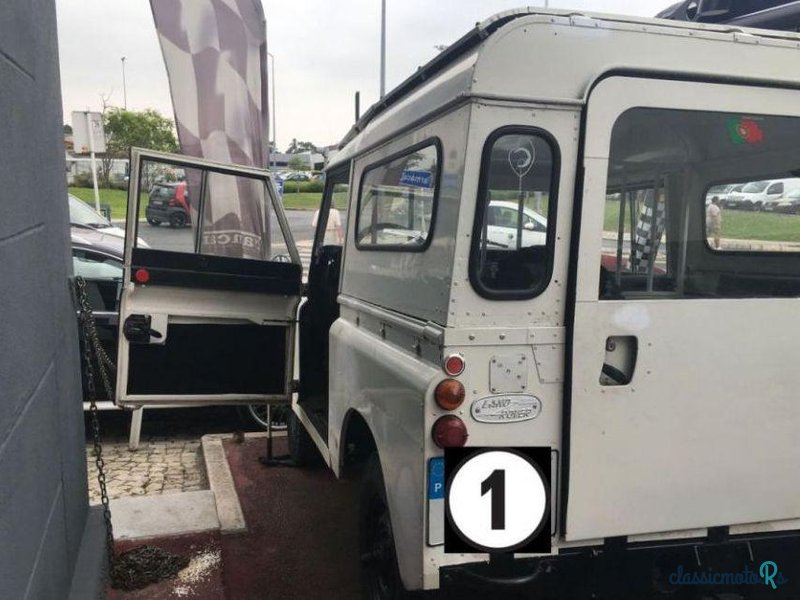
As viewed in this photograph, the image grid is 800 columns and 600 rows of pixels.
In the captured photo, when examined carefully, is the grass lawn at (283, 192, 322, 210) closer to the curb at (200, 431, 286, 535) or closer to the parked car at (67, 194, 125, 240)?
the parked car at (67, 194, 125, 240)

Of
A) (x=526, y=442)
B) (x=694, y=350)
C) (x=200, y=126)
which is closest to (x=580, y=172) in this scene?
(x=694, y=350)

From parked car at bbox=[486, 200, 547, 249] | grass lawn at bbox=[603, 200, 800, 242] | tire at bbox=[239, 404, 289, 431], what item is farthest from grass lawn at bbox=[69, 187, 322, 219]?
parked car at bbox=[486, 200, 547, 249]

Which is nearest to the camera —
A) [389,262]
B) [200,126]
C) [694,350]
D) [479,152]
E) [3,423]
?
[3,423]

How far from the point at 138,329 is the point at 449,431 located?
2.45 m

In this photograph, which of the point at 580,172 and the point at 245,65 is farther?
the point at 245,65

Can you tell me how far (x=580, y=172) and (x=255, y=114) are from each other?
16.9 feet

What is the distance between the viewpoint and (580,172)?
2.24 metres

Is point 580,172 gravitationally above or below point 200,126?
below

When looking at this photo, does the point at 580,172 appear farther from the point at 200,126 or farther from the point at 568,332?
the point at 200,126

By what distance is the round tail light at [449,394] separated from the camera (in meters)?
2.19

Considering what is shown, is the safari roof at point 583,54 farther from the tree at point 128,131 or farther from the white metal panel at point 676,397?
the tree at point 128,131

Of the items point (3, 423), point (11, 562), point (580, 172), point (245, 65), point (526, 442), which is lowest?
point (11, 562)

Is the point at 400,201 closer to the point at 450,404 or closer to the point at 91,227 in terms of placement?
the point at 450,404

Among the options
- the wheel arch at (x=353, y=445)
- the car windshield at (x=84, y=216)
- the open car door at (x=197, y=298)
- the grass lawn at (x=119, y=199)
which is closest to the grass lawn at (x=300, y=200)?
the grass lawn at (x=119, y=199)
